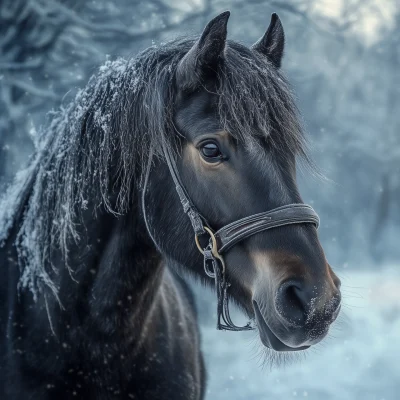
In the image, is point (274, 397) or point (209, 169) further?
point (274, 397)

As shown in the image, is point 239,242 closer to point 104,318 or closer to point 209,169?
point 209,169

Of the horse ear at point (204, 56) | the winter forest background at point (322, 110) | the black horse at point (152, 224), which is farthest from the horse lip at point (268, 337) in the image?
the winter forest background at point (322, 110)

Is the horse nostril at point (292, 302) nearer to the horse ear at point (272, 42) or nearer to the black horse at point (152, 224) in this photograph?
the black horse at point (152, 224)

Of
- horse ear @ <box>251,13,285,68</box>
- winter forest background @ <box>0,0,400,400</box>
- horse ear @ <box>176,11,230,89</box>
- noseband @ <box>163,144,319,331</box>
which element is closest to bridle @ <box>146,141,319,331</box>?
noseband @ <box>163,144,319,331</box>

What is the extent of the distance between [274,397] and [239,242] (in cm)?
479

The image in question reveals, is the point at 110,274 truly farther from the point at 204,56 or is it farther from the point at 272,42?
the point at 272,42

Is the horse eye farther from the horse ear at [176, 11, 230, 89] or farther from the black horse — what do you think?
the horse ear at [176, 11, 230, 89]

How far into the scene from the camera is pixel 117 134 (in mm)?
2086

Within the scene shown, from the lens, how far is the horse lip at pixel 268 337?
1.69m

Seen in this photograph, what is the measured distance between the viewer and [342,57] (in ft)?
28.8

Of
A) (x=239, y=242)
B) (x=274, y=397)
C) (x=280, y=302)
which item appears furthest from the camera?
(x=274, y=397)

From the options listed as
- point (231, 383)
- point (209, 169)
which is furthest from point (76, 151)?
point (231, 383)

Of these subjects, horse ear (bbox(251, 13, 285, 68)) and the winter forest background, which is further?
the winter forest background

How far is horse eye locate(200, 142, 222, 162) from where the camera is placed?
5.85 feet
